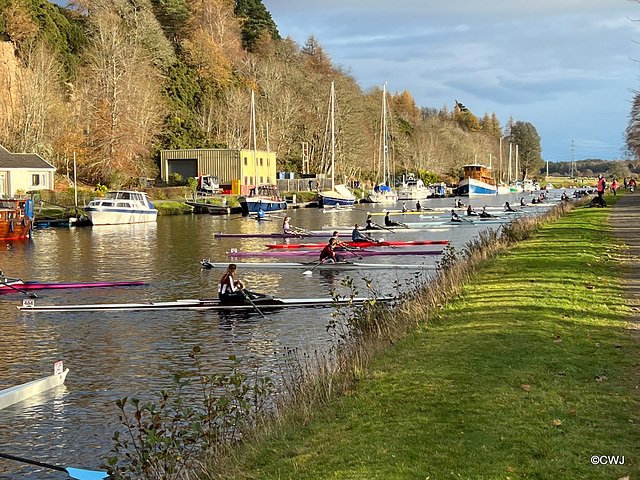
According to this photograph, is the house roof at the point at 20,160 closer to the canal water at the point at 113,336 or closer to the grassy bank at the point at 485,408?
the canal water at the point at 113,336

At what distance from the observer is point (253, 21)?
15438cm

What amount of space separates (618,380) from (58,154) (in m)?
73.9

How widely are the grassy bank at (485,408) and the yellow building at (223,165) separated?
75.7m

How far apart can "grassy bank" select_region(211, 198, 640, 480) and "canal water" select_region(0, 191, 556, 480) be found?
3944 mm

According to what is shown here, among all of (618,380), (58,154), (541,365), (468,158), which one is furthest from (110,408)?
(468,158)

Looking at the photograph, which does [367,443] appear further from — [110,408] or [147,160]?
[147,160]

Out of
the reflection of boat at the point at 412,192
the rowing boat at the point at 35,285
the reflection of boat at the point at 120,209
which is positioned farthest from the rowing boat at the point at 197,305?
the reflection of boat at the point at 412,192

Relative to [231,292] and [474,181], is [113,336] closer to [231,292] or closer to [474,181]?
[231,292]

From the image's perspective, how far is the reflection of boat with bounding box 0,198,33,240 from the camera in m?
45.6

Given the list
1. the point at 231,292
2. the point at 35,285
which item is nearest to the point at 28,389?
the point at 231,292

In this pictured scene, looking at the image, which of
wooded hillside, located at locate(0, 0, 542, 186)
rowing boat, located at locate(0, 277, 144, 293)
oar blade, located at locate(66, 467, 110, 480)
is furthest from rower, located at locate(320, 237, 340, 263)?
wooded hillside, located at locate(0, 0, 542, 186)

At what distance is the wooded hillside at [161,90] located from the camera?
75.1m

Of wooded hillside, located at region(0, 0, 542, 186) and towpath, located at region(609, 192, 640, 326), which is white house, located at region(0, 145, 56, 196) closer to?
wooded hillside, located at region(0, 0, 542, 186)

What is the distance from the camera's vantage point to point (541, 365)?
33.4ft
